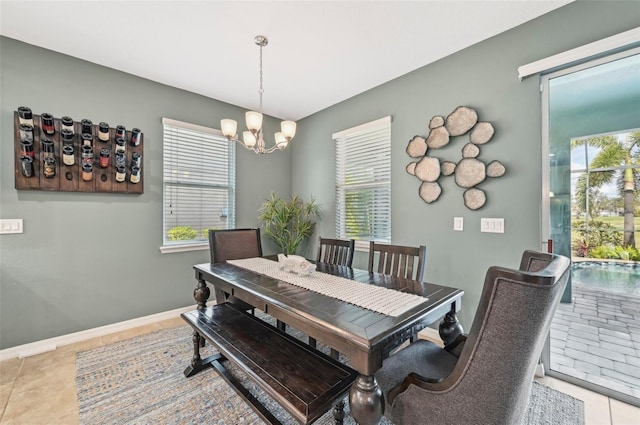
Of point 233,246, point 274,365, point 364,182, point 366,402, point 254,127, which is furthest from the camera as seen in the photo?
point 364,182

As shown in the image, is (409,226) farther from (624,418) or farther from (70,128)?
(70,128)

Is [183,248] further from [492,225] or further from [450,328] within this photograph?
[492,225]

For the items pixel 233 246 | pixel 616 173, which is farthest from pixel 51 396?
pixel 616 173

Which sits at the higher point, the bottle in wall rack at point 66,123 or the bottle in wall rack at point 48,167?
the bottle in wall rack at point 66,123

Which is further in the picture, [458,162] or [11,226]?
[458,162]

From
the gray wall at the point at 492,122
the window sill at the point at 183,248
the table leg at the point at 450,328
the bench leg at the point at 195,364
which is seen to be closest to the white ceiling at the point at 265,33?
the gray wall at the point at 492,122

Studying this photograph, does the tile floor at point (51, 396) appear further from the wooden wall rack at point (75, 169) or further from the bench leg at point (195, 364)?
the wooden wall rack at point (75, 169)

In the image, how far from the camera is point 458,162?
2436mm

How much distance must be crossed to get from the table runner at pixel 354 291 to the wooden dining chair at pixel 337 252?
48cm

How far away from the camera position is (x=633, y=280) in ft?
6.15

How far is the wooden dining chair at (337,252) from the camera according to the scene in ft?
8.00

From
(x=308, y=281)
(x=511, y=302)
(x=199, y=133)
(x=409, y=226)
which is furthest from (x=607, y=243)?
(x=199, y=133)

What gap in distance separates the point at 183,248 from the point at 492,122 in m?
3.49

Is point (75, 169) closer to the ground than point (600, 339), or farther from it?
farther from it
